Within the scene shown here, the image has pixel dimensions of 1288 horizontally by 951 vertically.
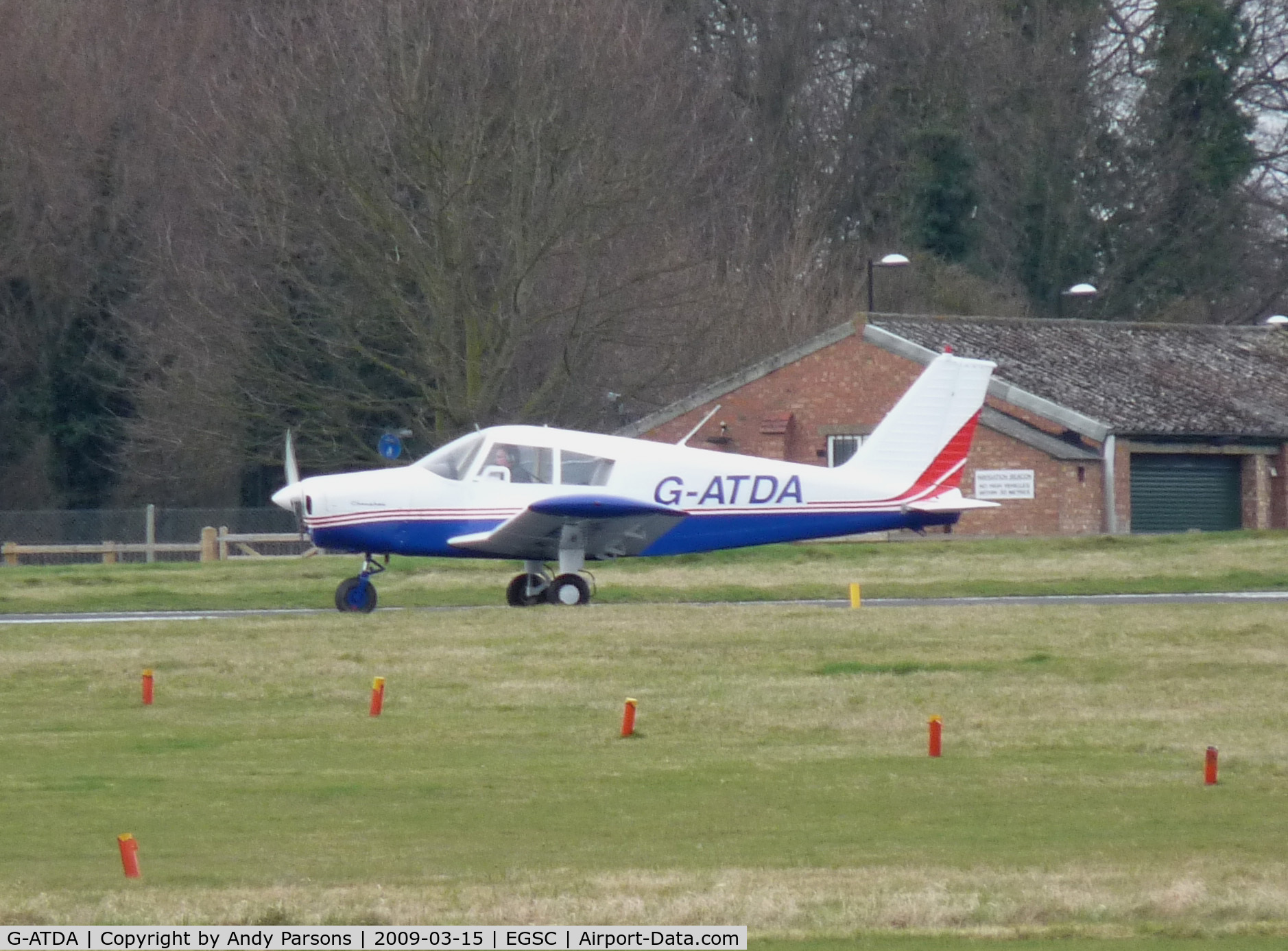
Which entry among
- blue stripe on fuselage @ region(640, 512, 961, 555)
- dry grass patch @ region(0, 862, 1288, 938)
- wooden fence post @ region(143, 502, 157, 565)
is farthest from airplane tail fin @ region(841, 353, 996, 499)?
wooden fence post @ region(143, 502, 157, 565)

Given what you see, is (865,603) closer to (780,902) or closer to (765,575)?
(765,575)

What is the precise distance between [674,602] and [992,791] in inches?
577

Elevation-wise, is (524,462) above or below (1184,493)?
below

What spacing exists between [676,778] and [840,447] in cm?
A: 3122

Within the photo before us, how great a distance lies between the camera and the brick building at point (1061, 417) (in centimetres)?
3919

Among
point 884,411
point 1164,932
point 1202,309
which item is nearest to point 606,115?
point 884,411

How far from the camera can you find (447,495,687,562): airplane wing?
72.6ft

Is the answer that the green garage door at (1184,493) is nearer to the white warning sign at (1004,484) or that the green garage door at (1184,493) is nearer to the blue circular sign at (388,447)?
the white warning sign at (1004,484)

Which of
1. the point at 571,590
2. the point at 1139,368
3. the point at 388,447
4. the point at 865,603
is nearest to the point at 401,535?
the point at 571,590

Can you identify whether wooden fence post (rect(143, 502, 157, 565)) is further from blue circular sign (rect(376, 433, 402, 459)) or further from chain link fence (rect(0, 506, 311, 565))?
blue circular sign (rect(376, 433, 402, 459))

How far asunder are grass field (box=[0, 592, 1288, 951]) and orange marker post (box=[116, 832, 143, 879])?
89 mm

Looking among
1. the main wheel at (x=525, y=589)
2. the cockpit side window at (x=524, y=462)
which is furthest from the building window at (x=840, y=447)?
the cockpit side window at (x=524, y=462)

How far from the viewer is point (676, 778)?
11805mm

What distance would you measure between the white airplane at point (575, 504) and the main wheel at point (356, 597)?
17 millimetres
